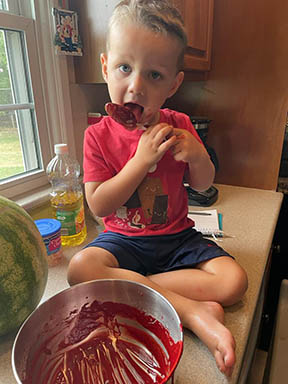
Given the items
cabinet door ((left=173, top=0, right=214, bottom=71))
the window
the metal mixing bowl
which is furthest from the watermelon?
cabinet door ((left=173, top=0, right=214, bottom=71))

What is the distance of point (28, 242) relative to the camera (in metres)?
0.57

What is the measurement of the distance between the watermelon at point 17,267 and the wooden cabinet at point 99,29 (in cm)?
62

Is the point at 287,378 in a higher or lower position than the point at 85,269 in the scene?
lower

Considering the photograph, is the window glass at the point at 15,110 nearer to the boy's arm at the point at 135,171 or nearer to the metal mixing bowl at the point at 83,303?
the boy's arm at the point at 135,171

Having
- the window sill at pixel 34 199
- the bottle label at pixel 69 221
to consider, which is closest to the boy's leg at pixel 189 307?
the bottle label at pixel 69 221

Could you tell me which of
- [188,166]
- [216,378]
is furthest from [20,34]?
[216,378]

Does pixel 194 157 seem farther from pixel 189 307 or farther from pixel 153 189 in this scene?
pixel 189 307

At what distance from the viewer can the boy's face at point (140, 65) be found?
2.14 feet

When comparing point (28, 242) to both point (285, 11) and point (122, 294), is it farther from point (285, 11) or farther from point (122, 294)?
point (285, 11)

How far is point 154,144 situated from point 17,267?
394 mm

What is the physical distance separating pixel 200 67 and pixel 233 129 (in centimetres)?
33

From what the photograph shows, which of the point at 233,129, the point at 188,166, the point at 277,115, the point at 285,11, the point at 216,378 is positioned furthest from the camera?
the point at 233,129

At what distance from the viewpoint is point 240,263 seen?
82 cm

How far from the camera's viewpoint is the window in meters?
0.96
